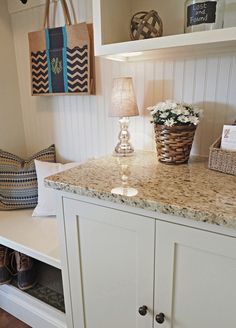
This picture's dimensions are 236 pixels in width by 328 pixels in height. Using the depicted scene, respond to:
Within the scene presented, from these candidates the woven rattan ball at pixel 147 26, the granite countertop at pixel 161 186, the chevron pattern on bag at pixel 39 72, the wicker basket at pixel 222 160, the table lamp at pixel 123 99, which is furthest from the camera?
the chevron pattern on bag at pixel 39 72

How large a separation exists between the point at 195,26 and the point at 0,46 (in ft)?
4.58

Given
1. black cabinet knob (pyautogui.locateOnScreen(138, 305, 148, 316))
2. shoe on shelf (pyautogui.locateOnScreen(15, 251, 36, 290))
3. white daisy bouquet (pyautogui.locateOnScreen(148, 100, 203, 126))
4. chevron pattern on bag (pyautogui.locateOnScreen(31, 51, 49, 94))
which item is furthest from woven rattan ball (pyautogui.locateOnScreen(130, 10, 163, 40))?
shoe on shelf (pyautogui.locateOnScreen(15, 251, 36, 290))

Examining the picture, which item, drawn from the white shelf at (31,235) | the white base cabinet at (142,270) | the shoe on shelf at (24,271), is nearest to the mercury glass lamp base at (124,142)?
the white base cabinet at (142,270)

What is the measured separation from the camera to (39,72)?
1.67 meters

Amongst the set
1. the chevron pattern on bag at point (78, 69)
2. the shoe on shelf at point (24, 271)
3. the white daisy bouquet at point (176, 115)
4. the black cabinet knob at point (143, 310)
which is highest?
the chevron pattern on bag at point (78, 69)

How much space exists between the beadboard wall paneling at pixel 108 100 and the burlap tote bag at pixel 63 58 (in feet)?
0.23

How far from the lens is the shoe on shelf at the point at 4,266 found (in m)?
1.54

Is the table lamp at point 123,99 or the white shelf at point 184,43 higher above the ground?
the white shelf at point 184,43

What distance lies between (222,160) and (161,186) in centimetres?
29

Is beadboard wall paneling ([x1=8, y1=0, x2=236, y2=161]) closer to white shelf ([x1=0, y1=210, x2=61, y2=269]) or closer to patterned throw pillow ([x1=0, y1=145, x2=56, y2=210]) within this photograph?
patterned throw pillow ([x1=0, y1=145, x2=56, y2=210])

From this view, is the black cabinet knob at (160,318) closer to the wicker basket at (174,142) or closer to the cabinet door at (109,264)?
the cabinet door at (109,264)

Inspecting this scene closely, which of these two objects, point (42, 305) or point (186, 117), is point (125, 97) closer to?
point (186, 117)

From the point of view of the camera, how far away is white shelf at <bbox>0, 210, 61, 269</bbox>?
1.26 m

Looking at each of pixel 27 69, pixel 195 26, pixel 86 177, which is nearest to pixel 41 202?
pixel 86 177
